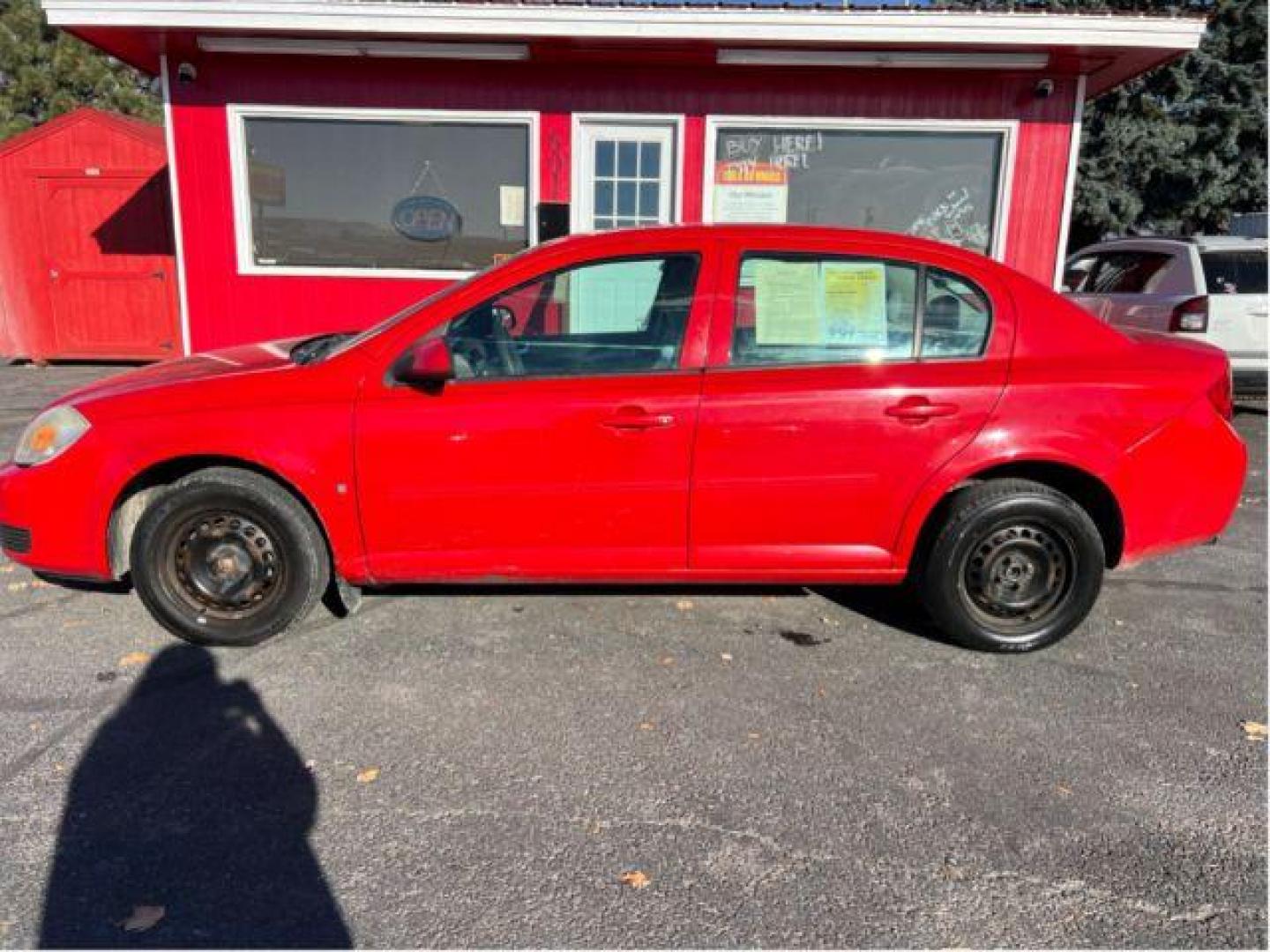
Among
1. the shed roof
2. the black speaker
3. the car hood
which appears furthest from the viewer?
the shed roof

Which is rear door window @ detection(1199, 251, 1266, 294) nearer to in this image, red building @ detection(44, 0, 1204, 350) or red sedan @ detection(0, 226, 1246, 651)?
red building @ detection(44, 0, 1204, 350)

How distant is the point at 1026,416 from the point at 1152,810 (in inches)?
57.2

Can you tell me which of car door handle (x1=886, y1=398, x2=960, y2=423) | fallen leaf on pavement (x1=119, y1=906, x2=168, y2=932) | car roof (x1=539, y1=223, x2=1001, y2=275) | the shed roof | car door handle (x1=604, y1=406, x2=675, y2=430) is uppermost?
the shed roof

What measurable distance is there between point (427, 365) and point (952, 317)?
2056 mm

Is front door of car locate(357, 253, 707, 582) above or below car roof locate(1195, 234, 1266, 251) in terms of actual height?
below

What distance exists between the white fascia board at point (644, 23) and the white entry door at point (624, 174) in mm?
1021

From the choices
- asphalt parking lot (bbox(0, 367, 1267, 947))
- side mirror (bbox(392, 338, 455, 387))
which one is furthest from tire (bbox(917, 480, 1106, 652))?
side mirror (bbox(392, 338, 455, 387))

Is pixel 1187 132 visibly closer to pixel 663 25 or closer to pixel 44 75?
pixel 663 25

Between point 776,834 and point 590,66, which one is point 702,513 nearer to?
point 776,834

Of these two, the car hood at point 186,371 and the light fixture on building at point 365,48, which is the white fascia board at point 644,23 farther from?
the car hood at point 186,371

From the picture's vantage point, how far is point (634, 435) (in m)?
3.42

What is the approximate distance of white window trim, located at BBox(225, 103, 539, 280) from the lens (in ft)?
25.2

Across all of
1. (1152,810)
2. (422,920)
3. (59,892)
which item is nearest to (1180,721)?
(1152,810)

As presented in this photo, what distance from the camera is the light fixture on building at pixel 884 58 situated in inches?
281
